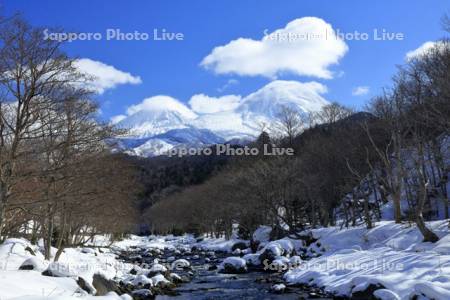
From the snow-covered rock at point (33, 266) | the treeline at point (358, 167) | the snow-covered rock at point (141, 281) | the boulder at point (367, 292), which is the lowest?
the snow-covered rock at point (141, 281)

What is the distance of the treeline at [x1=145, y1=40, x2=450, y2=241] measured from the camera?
3022cm

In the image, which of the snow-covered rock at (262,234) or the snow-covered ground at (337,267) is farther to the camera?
the snow-covered rock at (262,234)

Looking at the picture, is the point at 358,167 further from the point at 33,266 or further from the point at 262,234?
the point at 33,266

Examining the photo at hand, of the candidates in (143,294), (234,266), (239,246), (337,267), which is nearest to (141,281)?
(143,294)

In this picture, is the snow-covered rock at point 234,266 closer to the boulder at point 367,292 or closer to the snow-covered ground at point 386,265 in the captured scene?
the snow-covered ground at point 386,265

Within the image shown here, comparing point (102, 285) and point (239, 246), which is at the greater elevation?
point (102, 285)

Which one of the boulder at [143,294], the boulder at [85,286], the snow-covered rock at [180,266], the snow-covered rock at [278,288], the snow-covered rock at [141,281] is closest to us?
the boulder at [85,286]

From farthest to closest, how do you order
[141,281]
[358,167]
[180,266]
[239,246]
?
1. [239,246]
2. [358,167]
3. [180,266]
4. [141,281]

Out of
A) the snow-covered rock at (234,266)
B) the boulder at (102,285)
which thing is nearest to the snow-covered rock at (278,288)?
the boulder at (102,285)

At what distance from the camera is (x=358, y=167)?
47.5 metres

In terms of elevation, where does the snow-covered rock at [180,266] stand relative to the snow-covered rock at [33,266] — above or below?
below

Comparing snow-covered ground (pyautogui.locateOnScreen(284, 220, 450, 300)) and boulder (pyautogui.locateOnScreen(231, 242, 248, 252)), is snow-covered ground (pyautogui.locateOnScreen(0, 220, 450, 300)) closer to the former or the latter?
snow-covered ground (pyautogui.locateOnScreen(284, 220, 450, 300))

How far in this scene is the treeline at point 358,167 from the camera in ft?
99.1

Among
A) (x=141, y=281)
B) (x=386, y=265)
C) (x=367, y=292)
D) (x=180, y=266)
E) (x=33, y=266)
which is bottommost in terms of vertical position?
(x=180, y=266)
